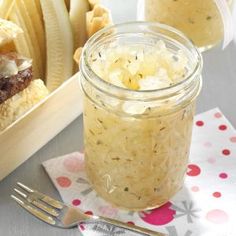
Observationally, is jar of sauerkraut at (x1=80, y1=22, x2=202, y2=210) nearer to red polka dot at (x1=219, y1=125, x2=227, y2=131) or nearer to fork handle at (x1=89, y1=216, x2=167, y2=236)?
fork handle at (x1=89, y1=216, x2=167, y2=236)

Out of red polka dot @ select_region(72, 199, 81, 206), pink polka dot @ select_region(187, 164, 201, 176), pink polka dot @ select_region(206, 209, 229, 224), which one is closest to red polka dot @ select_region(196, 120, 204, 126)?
pink polka dot @ select_region(187, 164, 201, 176)

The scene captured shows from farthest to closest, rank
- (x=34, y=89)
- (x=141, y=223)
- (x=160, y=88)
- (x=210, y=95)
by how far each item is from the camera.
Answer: (x=210, y=95) < (x=34, y=89) < (x=141, y=223) < (x=160, y=88)

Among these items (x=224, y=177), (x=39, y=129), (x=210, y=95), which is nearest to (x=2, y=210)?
(x=39, y=129)

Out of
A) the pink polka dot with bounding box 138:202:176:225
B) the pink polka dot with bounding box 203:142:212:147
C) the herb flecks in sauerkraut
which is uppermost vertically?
the herb flecks in sauerkraut

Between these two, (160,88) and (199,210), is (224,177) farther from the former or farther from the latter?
(160,88)

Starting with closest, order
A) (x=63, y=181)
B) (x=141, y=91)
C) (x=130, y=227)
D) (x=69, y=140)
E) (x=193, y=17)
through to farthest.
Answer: (x=141, y=91)
(x=130, y=227)
(x=63, y=181)
(x=69, y=140)
(x=193, y=17)

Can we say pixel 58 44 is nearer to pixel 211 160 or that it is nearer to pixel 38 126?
pixel 38 126

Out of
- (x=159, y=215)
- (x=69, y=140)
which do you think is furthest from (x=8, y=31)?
(x=159, y=215)
